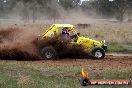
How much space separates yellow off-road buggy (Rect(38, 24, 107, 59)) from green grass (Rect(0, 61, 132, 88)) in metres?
2.46

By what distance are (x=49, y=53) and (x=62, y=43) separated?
86 cm

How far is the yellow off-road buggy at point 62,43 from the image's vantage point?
60.9ft

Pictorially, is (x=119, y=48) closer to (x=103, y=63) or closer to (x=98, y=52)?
(x=98, y=52)

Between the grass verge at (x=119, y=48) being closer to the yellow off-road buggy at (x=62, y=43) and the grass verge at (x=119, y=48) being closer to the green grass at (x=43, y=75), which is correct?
the yellow off-road buggy at (x=62, y=43)

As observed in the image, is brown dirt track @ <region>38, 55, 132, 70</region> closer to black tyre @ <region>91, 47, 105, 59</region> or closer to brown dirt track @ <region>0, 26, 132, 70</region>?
brown dirt track @ <region>0, 26, 132, 70</region>

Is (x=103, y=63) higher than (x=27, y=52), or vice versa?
(x=27, y=52)

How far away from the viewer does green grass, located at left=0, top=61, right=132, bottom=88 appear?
1160 cm

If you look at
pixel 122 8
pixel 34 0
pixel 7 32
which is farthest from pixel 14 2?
pixel 7 32

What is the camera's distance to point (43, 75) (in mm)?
13508

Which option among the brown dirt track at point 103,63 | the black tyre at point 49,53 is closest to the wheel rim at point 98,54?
the brown dirt track at point 103,63

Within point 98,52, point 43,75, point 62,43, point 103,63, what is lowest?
point 103,63

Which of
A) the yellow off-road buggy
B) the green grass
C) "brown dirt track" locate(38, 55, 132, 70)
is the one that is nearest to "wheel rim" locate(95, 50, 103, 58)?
the yellow off-road buggy

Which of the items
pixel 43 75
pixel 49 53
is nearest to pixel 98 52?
pixel 49 53

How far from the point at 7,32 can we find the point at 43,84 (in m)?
9.41
